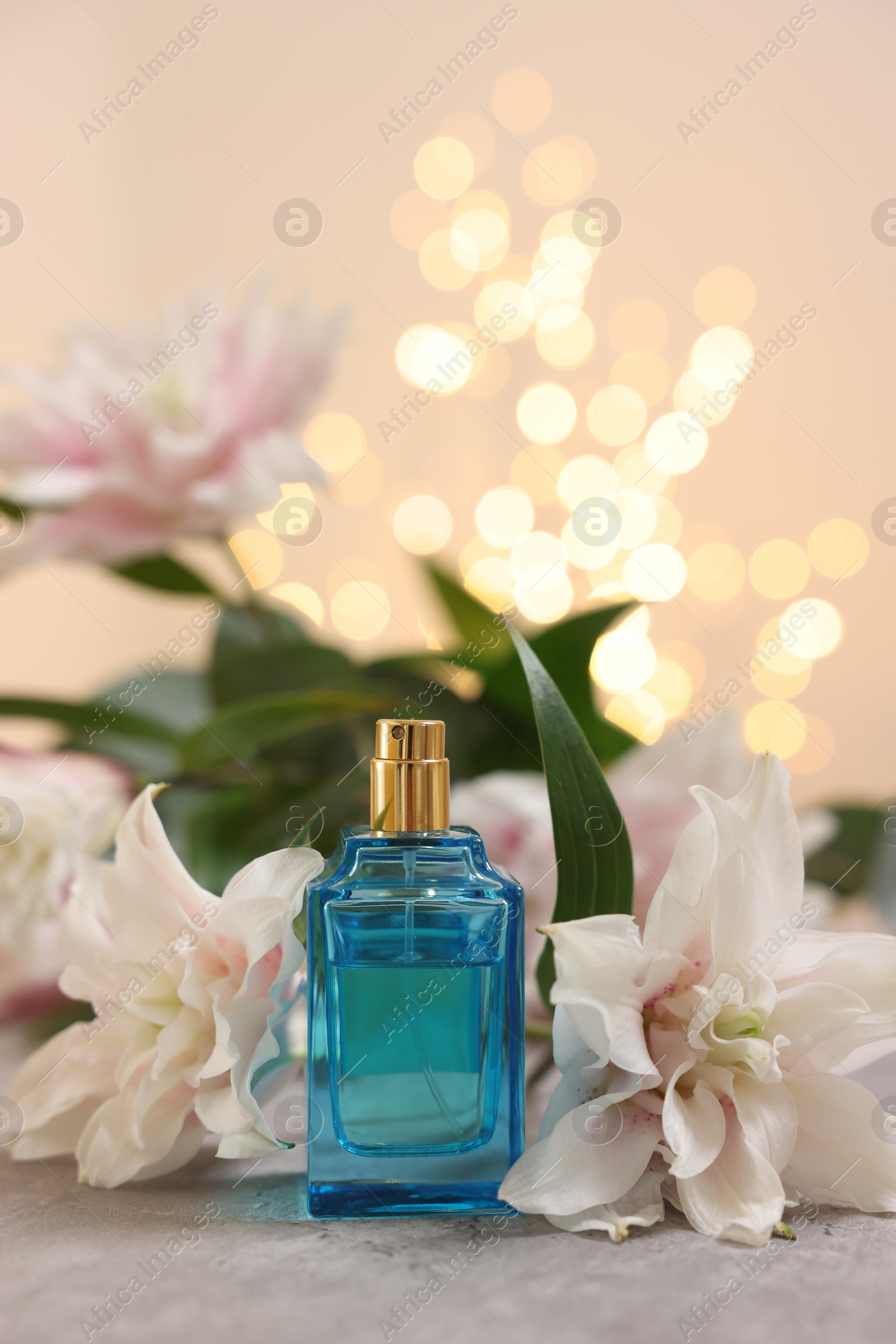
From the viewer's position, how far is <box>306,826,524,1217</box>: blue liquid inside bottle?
1.21 feet

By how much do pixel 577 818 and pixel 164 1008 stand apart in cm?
17

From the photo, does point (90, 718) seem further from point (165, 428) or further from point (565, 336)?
point (565, 336)

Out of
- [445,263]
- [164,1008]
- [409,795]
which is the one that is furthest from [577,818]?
[445,263]

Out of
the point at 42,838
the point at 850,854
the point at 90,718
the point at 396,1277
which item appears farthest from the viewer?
the point at 850,854

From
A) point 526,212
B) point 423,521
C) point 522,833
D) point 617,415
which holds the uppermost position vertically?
point 526,212

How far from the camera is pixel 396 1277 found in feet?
1.07

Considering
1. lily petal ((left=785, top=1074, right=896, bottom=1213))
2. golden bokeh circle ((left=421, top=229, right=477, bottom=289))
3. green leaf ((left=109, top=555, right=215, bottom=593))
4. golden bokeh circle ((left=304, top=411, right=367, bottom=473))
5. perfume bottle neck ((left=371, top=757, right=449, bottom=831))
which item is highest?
golden bokeh circle ((left=421, top=229, right=477, bottom=289))

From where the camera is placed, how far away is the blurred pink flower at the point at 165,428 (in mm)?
518

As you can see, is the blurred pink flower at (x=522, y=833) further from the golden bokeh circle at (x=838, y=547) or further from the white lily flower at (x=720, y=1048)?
the golden bokeh circle at (x=838, y=547)

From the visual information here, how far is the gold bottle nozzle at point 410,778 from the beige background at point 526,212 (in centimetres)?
65

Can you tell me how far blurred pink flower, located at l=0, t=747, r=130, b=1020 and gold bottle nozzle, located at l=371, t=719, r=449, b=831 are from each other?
173 millimetres

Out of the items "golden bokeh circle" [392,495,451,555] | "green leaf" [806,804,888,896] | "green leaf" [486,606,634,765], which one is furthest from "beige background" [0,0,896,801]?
"green leaf" [486,606,634,765]

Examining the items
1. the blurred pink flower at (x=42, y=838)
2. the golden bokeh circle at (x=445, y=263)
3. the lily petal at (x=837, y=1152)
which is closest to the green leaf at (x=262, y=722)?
the blurred pink flower at (x=42, y=838)

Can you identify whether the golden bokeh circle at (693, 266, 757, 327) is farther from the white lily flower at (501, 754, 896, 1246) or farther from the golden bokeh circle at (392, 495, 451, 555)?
the white lily flower at (501, 754, 896, 1246)
